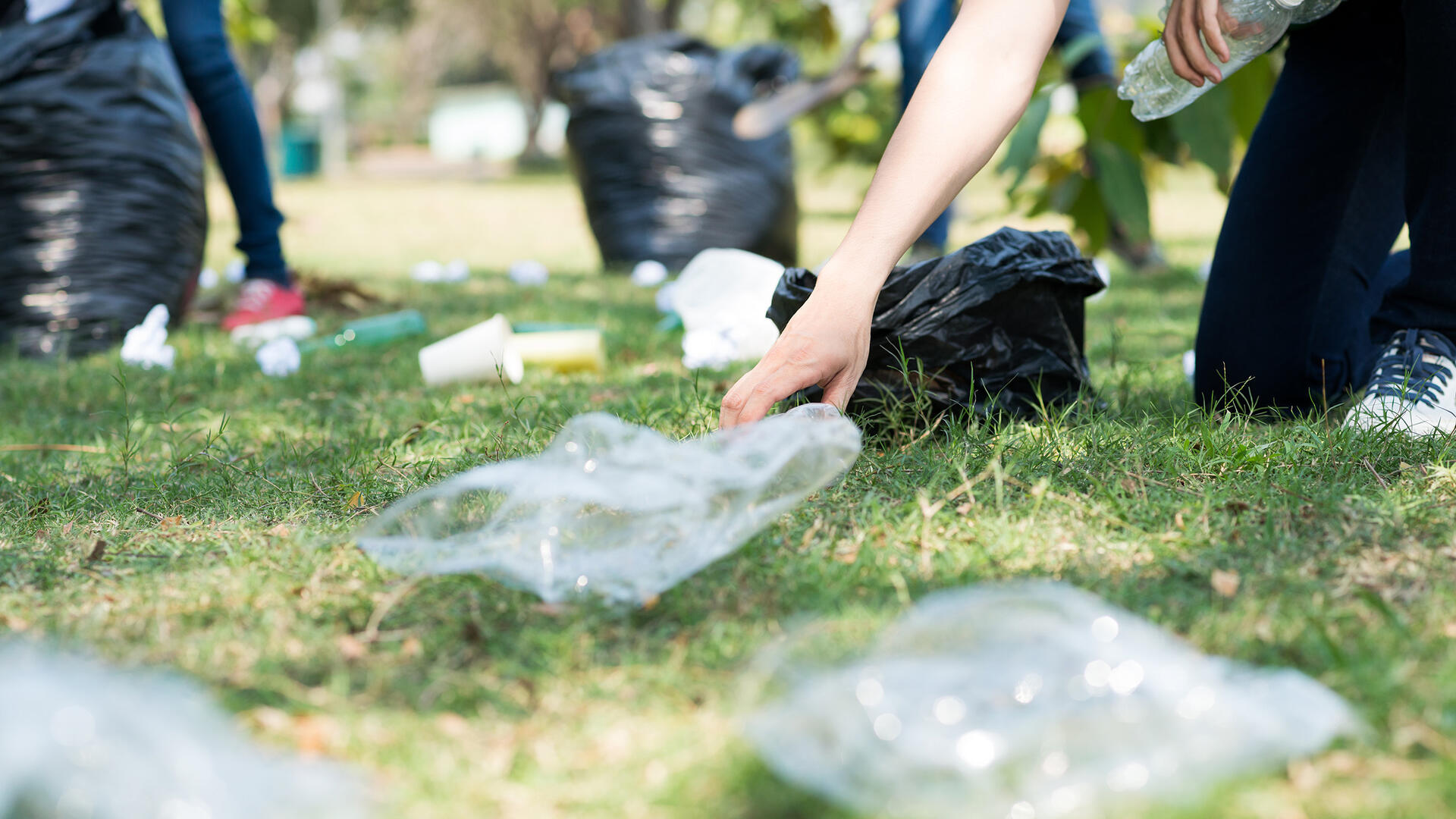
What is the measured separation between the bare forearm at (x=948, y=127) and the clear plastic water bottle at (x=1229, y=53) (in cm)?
35

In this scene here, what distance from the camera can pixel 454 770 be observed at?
3.16ft

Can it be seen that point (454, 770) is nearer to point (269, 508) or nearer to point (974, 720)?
point (974, 720)

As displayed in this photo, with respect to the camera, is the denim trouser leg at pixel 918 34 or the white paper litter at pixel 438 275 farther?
the white paper litter at pixel 438 275

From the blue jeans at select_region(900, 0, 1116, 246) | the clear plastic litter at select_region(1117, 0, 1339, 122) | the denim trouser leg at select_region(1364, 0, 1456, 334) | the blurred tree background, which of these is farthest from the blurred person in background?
the denim trouser leg at select_region(1364, 0, 1456, 334)

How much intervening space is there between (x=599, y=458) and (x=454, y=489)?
0.57 ft

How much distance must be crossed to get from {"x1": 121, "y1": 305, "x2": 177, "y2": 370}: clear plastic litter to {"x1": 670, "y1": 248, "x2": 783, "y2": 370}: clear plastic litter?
4.19 ft

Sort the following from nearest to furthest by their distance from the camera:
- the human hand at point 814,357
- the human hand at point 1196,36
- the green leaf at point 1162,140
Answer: the human hand at point 814,357, the human hand at point 1196,36, the green leaf at point 1162,140

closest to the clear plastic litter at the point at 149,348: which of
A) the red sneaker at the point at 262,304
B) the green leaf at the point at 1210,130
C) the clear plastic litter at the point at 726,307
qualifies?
the red sneaker at the point at 262,304

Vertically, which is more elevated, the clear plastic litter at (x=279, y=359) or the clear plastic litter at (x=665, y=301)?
the clear plastic litter at (x=279, y=359)

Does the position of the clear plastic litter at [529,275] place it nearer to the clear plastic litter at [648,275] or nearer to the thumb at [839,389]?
the clear plastic litter at [648,275]

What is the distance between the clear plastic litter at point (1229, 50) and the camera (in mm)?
1771

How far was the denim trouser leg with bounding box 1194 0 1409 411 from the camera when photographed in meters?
2.04

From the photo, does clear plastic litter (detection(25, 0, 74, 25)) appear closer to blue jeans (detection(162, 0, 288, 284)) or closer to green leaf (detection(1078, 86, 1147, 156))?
blue jeans (detection(162, 0, 288, 284))

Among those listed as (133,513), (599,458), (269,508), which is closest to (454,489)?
(599,458)
